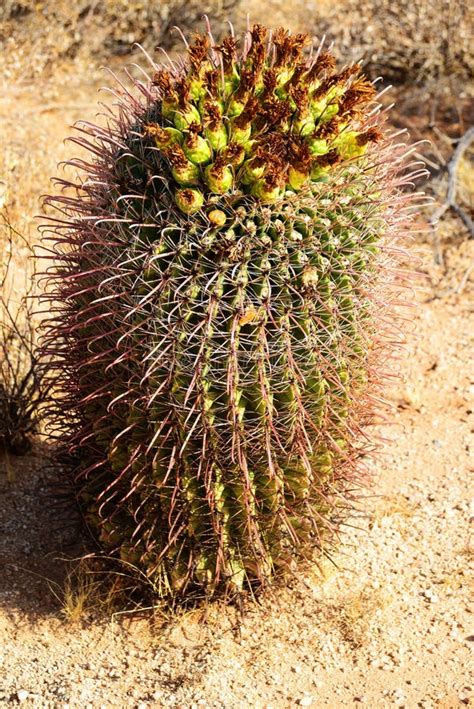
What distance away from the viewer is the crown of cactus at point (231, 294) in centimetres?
286

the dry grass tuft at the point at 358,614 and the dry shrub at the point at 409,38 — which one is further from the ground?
the dry shrub at the point at 409,38

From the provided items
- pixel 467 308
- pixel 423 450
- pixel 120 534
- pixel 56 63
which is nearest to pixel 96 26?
pixel 56 63

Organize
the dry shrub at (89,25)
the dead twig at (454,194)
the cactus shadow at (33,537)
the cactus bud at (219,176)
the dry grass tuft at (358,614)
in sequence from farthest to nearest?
the dry shrub at (89,25)
the dead twig at (454,194)
the cactus shadow at (33,537)
the dry grass tuft at (358,614)
the cactus bud at (219,176)

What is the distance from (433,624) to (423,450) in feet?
4.71

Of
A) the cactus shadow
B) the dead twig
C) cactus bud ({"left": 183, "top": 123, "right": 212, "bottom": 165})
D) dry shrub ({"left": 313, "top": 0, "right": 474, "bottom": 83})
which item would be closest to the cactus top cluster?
cactus bud ({"left": 183, "top": 123, "right": 212, "bottom": 165})

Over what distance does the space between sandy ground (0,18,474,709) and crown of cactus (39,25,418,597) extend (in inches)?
12.4

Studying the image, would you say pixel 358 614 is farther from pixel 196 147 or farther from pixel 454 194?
pixel 454 194

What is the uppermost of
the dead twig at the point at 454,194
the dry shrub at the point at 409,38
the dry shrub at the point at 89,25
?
the dry shrub at the point at 89,25

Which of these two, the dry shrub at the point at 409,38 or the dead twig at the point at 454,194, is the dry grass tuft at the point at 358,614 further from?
the dry shrub at the point at 409,38

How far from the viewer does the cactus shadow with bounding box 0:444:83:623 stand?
370 cm

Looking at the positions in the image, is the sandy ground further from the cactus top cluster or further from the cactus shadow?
the cactus top cluster

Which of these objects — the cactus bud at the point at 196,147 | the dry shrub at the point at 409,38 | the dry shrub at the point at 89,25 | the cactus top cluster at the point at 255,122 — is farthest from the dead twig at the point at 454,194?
the cactus bud at the point at 196,147

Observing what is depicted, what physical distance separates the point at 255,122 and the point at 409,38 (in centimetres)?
694

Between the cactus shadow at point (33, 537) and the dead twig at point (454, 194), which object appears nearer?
the cactus shadow at point (33, 537)
